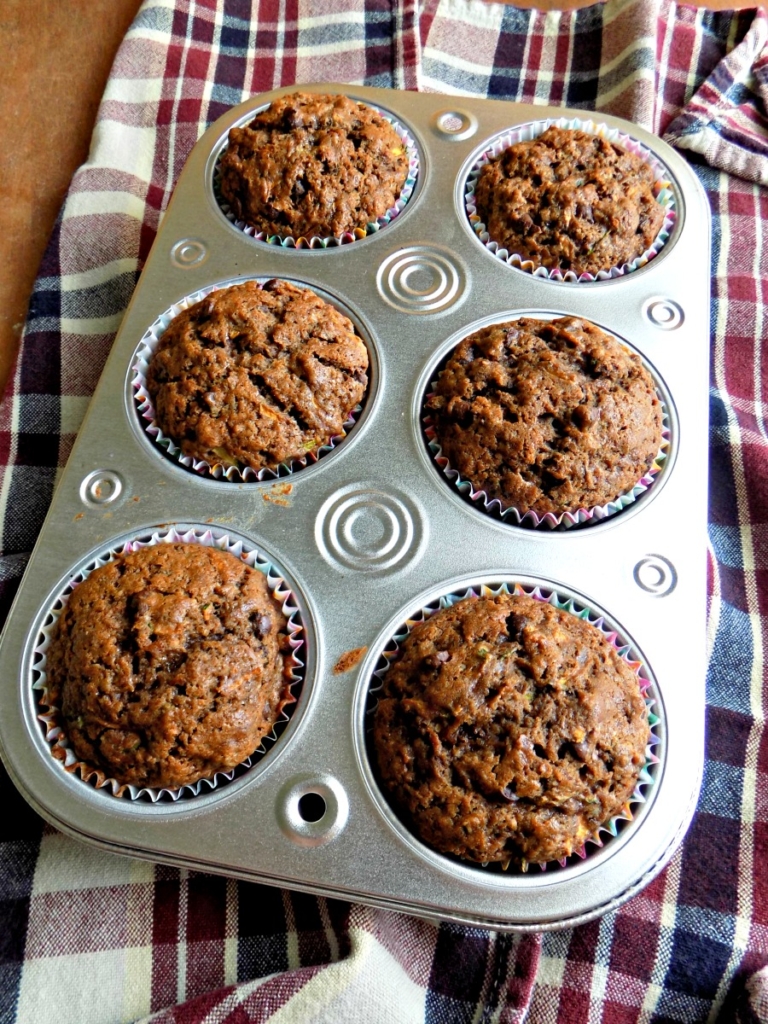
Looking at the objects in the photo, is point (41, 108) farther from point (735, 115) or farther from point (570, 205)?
point (735, 115)

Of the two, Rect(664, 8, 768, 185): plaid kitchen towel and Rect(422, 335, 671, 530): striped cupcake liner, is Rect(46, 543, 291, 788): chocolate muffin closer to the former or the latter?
Rect(422, 335, 671, 530): striped cupcake liner

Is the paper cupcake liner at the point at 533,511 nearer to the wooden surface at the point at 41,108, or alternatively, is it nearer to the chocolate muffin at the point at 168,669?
the chocolate muffin at the point at 168,669

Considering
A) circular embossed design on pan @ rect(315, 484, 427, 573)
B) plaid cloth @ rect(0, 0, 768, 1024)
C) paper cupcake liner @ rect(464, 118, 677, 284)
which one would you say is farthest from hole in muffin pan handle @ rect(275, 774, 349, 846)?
paper cupcake liner @ rect(464, 118, 677, 284)

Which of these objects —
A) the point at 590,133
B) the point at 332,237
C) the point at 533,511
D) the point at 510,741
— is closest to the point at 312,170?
the point at 332,237

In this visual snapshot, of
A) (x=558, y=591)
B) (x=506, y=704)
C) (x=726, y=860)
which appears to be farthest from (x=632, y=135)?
(x=726, y=860)

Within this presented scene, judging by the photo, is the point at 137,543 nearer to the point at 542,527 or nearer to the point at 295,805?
the point at 295,805

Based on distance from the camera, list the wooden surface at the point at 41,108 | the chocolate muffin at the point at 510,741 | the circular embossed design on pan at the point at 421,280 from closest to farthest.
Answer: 1. the chocolate muffin at the point at 510,741
2. the circular embossed design on pan at the point at 421,280
3. the wooden surface at the point at 41,108

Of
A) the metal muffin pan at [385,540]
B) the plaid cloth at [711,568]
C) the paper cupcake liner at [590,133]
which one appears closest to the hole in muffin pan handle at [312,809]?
the metal muffin pan at [385,540]
